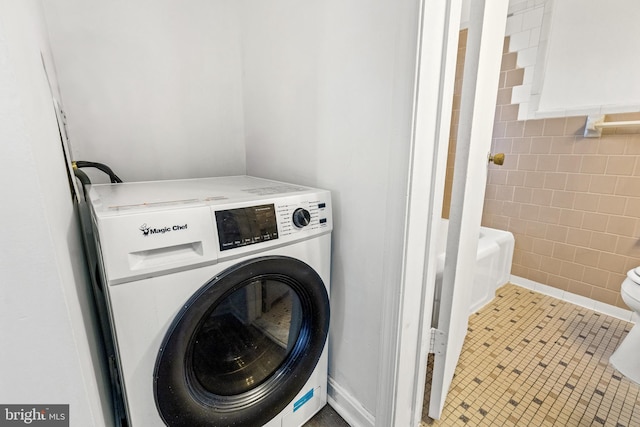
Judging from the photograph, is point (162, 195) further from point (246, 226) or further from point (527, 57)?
point (527, 57)

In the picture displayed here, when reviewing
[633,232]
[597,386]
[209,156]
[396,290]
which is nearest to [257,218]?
[396,290]

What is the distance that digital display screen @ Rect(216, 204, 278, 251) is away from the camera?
2.30ft

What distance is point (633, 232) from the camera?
1.64 meters

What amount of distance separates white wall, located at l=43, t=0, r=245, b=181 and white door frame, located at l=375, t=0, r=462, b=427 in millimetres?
1014

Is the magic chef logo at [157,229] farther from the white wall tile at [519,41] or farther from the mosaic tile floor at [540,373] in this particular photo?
the white wall tile at [519,41]

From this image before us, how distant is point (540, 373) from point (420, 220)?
1116mm

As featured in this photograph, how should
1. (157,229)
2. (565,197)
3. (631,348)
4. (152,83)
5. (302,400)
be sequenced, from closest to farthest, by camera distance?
(157,229)
(302,400)
(152,83)
(631,348)
(565,197)

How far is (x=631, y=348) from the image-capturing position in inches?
51.3

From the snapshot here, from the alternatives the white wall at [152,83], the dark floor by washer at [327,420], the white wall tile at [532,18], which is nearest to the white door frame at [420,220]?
the dark floor by washer at [327,420]

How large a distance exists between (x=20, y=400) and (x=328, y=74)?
3.21ft

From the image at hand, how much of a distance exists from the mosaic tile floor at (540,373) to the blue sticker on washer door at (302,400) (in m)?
0.44

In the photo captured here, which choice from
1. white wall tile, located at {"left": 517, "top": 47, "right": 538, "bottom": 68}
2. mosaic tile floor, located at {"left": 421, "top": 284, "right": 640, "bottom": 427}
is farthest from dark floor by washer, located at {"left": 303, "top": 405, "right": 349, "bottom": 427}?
white wall tile, located at {"left": 517, "top": 47, "right": 538, "bottom": 68}

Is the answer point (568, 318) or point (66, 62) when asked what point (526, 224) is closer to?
point (568, 318)

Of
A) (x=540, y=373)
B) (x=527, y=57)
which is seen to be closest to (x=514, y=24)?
(x=527, y=57)
